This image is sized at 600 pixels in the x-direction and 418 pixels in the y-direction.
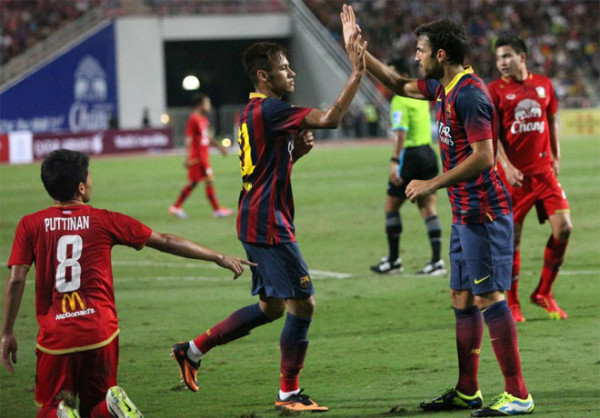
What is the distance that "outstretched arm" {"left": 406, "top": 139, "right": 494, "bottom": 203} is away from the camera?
5.92m

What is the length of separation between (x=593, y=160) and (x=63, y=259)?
82.0ft

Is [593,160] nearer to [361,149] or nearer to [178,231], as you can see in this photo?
[361,149]

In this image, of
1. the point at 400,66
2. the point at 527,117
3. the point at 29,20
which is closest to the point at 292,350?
the point at 527,117

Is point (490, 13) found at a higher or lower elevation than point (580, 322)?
higher

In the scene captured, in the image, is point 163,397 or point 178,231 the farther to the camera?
point 178,231

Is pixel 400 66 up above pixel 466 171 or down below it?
above

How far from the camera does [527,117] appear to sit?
9.01 metres

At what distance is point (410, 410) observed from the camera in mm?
6363

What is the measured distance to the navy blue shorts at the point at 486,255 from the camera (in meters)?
6.18

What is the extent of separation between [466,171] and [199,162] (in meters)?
13.3

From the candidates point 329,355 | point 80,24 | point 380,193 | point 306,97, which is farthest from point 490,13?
point 329,355

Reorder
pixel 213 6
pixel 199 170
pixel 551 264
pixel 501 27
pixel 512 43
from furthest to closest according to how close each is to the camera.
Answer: pixel 501 27, pixel 213 6, pixel 199 170, pixel 551 264, pixel 512 43

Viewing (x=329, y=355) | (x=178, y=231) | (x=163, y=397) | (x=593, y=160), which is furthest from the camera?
(x=593, y=160)

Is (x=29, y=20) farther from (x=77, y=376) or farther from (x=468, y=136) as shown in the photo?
(x=77, y=376)
